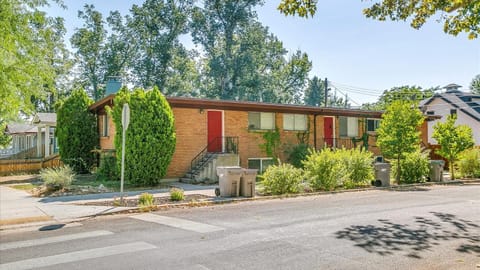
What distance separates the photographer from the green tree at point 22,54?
10.2m

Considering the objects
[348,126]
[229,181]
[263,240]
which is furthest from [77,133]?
[263,240]

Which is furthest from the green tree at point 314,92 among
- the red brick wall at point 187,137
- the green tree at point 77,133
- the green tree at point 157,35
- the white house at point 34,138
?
the red brick wall at point 187,137

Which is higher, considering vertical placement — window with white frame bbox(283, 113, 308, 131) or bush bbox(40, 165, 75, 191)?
window with white frame bbox(283, 113, 308, 131)

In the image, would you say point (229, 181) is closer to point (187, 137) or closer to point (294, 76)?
point (187, 137)

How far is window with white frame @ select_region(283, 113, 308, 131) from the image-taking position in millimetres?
20853

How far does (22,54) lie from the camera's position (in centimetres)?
1102

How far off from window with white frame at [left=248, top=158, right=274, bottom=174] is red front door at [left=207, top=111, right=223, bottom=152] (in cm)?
195

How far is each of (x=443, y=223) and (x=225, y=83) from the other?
3196cm

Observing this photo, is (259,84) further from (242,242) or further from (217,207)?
(242,242)

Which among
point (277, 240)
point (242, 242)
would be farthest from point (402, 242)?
point (242, 242)

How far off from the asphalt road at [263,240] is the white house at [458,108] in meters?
35.4

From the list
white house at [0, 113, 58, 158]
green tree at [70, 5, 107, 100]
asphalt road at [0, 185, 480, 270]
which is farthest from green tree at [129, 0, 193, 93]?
asphalt road at [0, 185, 480, 270]

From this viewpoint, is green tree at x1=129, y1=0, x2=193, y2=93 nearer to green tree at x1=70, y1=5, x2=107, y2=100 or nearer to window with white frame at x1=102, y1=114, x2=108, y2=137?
green tree at x1=70, y1=5, x2=107, y2=100

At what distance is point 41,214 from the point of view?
9312mm
